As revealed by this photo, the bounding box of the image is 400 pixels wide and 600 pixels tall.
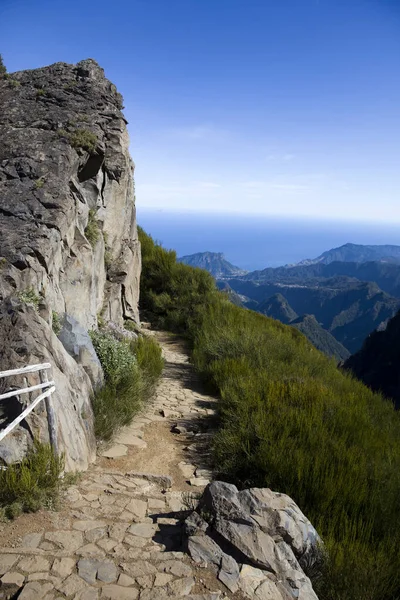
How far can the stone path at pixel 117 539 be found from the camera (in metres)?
2.71

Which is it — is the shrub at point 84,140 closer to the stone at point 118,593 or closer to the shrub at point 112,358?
the shrub at point 112,358

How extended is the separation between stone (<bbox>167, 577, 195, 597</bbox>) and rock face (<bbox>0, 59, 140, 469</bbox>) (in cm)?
181

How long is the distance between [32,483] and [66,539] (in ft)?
1.81

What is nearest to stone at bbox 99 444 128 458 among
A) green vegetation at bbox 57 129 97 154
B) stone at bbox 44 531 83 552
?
stone at bbox 44 531 83 552

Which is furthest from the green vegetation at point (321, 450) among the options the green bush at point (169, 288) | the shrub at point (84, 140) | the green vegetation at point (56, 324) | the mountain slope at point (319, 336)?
the mountain slope at point (319, 336)

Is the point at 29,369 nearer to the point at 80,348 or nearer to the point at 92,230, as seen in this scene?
the point at 80,348

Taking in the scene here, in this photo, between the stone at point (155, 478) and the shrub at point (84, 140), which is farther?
the shrub at point (84, 140)

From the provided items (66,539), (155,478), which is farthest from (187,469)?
(66,539)

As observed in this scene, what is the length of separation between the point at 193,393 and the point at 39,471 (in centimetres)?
501

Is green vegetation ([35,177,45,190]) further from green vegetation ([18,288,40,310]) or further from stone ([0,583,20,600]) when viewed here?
stone ([0,583,20,600])

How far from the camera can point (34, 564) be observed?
2.85 m

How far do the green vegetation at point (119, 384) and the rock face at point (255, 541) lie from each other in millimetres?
2389

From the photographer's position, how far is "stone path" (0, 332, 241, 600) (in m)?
2.71

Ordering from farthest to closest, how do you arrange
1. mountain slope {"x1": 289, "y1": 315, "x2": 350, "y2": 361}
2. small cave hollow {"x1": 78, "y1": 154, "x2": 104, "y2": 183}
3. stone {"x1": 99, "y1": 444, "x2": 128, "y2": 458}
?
mountain slope {"x1": 289, "y1": 315, "x2": 350, "y2": 361}, small cave hollow {"x1": 78, "y1": 154, "x2": 104, "y2": 183}, stone {"x1": 99, "y1": 444, "x2": 128, "y2": 458}
